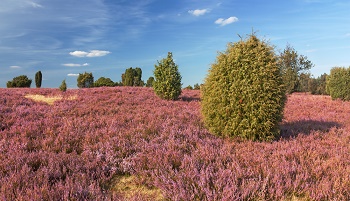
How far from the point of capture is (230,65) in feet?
22.3

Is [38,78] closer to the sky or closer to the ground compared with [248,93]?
closer to the sky

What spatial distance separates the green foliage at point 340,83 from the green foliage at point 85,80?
45479mm

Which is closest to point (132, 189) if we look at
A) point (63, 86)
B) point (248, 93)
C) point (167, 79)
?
point (248, 93)

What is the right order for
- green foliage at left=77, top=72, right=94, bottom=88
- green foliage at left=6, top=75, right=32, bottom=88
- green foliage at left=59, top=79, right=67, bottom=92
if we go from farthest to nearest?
green foliage at left=77, top=72, right=94, bottom=88, green foliage at left=6, top=75, right=32, bottom=88, green foliage at left=59, top=79, right=67, bottom=92

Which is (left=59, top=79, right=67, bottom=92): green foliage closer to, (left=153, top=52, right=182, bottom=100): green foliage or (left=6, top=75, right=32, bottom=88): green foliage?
(left=153, top=52, right=182, bottom=100): green foliage

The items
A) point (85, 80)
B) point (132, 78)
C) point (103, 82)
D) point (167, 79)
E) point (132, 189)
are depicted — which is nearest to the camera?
point (132, 189)

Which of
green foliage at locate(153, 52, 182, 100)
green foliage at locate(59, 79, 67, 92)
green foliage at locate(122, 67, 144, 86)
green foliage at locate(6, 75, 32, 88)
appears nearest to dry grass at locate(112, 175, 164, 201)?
green foliage at locate(153, 52, 182, 100)

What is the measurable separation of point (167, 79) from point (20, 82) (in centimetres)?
3345

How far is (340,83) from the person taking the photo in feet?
70.1

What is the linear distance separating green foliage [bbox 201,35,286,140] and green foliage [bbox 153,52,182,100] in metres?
9.36

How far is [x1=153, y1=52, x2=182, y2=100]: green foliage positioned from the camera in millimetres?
16297

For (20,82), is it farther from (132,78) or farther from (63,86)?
(63,86)

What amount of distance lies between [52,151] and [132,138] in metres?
1.89

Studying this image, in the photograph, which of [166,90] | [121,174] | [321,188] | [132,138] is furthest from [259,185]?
[166,90]
